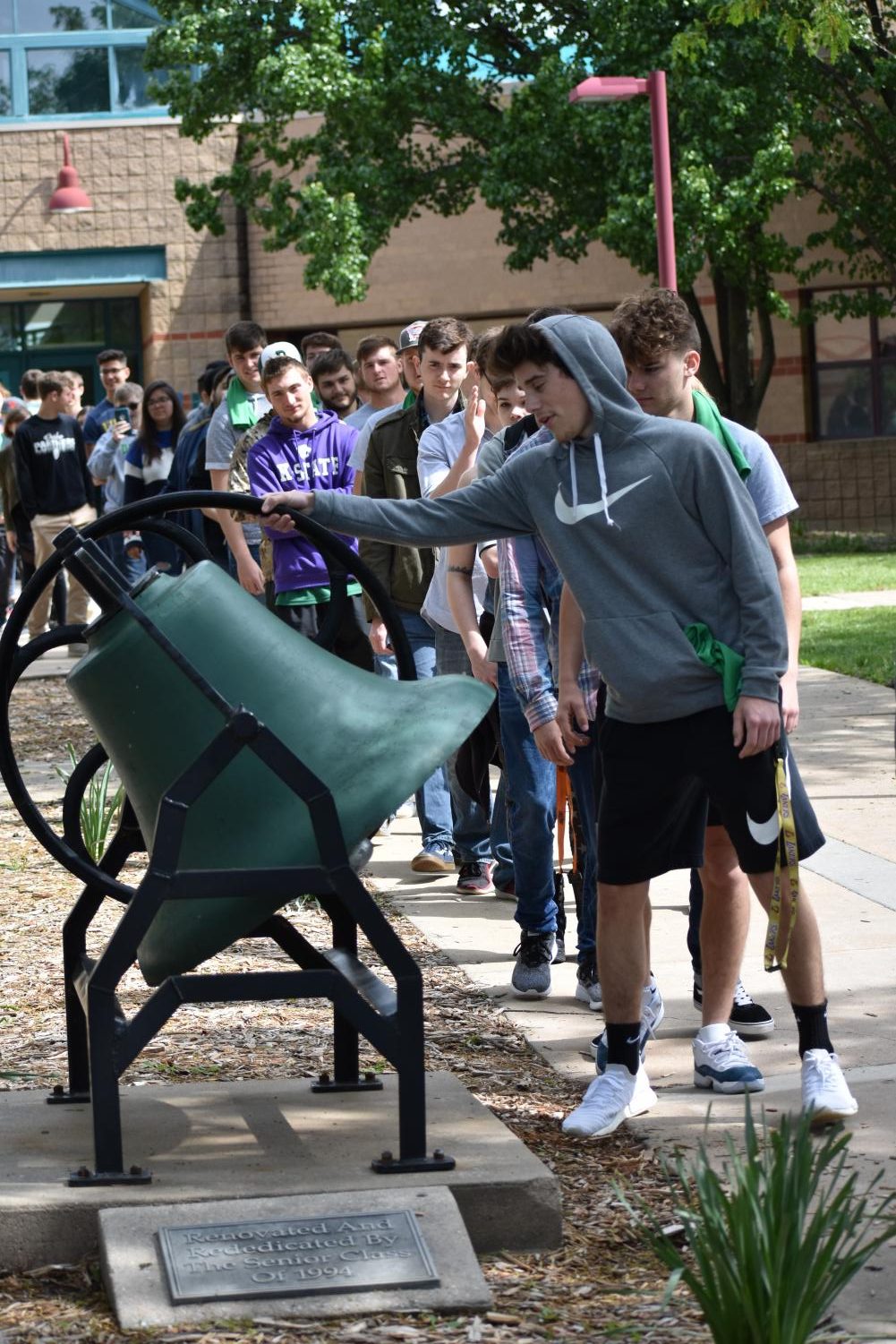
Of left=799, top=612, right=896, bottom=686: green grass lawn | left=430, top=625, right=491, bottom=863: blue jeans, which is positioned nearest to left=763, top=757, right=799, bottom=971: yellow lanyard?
left=430, top=625, right=491, bottom=863: blue jeans

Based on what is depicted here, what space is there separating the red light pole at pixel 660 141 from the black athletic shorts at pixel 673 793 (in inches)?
372

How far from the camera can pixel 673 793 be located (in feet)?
13.5

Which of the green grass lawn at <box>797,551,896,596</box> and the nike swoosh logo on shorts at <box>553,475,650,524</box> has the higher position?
the nike swoosh logo on shorts at <box>553,475,650,524</box>

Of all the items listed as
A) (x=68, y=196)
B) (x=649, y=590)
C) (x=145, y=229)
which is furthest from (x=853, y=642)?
(x=145, y=229)

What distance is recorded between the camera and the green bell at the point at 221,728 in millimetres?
3602

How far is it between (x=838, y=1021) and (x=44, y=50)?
24467mm

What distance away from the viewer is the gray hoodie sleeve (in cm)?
404

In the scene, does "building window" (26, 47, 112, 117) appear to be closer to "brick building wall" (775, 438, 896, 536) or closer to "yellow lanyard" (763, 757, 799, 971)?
"brick building wall" (775, 438, 896, 536)

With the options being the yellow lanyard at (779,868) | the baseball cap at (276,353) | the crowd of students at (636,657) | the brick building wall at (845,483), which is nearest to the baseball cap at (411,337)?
the baseball cap at (276,353)

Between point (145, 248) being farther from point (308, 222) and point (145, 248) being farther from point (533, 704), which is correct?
point (533, 704)

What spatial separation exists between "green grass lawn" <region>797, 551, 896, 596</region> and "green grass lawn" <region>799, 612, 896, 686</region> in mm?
1982

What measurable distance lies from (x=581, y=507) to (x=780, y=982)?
1.99 m

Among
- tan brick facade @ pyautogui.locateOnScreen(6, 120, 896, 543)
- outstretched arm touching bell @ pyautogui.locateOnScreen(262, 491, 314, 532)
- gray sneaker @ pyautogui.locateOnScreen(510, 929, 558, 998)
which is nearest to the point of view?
outstretched arm touching bell @ pyautogui.locateOnScreen(262, 491, 314, 532)

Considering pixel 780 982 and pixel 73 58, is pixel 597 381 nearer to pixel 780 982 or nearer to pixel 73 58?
pixel 780 982
